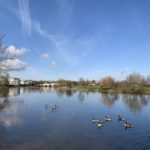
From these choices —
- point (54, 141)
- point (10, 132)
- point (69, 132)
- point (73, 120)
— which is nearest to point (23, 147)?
point (54, 141)

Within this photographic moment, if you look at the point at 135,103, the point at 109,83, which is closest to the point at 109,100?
the point at 135,103

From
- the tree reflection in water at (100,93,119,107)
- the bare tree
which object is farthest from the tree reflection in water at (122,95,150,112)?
the bare tree

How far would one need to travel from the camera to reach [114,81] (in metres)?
139

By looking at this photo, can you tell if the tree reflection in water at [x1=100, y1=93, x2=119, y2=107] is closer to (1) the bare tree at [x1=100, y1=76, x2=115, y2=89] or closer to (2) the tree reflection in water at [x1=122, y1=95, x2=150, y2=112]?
(2) the tree reflection in water at [x1=122, y1=95, x2=150, y2=112]

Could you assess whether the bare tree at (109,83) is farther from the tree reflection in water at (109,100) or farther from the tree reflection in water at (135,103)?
the tree reflection in water at (135,103)

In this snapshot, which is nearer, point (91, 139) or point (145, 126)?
point (91, 139)

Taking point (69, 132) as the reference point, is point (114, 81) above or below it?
above

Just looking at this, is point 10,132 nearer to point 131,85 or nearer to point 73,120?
point 73,120

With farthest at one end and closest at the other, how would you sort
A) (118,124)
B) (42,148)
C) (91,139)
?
(118,124) → (91,139) → (42,148)

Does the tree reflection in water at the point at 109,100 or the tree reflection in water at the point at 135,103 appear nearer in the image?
the tree reflection in water at the point at 135,103

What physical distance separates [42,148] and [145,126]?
54.4 ft

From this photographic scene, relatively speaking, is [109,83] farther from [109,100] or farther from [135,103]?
[135,103]

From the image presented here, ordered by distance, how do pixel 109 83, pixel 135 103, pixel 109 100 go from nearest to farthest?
pixel 135 103 → pixel 109 100 → pixel 109 83

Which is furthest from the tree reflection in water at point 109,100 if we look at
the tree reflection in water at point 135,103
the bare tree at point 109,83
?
the bare tree at point 109,83
